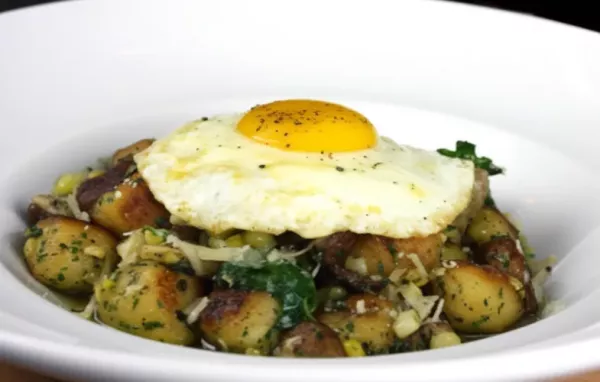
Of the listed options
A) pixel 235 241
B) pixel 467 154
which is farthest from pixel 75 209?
pixel 467 154

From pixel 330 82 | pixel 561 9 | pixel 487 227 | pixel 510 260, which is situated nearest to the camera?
pixel 510 260

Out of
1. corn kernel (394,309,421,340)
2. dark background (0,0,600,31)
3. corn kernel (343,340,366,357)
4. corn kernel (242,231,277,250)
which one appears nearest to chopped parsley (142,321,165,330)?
corn kernel (242,231,277,250)

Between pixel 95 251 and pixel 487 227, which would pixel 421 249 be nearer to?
pixel 487 227

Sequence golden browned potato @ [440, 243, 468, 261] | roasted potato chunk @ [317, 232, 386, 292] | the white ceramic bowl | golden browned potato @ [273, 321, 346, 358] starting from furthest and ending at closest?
the white ceramic bowl < golden browned potato @ [440, 243, 468, 261] < roasted potato chunk @ [317, 232, 386, 292] < golden browned potato @ [273, 321, 346, 358]

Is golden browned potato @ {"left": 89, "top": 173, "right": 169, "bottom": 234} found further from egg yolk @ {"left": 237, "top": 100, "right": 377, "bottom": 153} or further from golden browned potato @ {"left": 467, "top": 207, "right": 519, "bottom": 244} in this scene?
golden browned potato @ {"left": 467, "top": 207, "right": 519, "bottom": 244}

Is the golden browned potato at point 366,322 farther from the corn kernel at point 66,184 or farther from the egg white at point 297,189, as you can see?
the corn kernel at point 66,184
